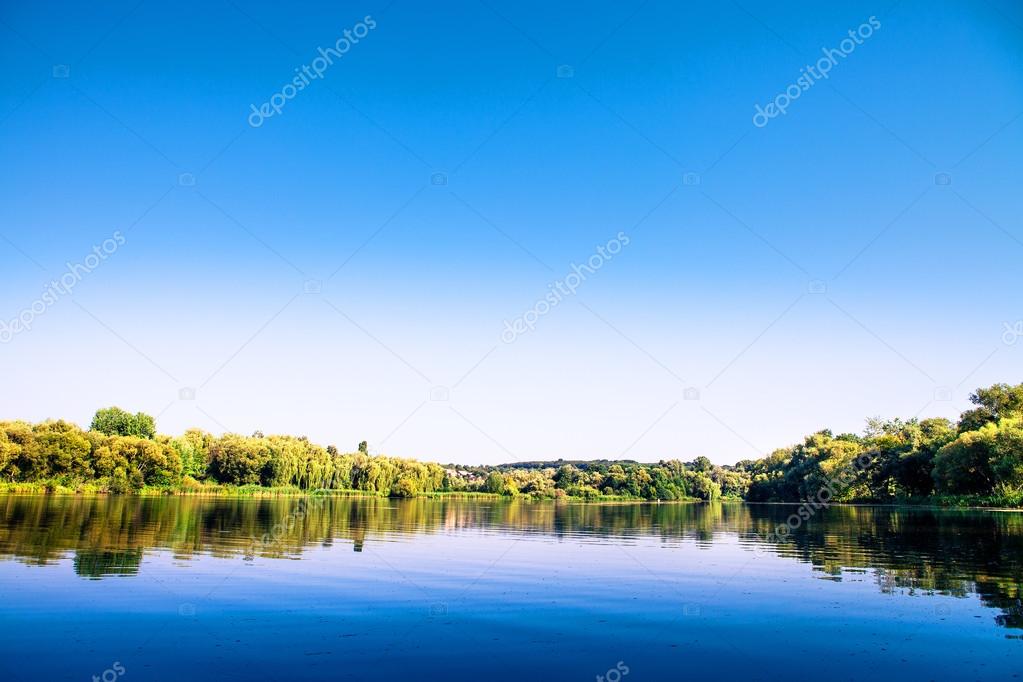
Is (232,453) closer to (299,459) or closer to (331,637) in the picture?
(299,459)

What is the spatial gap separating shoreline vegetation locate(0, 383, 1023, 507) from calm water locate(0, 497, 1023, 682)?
65.9 meters

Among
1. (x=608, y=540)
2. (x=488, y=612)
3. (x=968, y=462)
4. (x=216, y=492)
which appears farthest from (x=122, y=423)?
(x=968, y=462)

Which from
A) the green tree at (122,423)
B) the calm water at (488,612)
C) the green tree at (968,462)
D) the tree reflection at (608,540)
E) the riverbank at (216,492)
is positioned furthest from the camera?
the green tree at (122,423)

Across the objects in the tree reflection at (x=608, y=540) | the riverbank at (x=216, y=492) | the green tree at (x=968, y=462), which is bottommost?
the riverbank at (x=216, y=492)

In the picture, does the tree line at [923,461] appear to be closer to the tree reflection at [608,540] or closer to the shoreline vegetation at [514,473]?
the shoreline vegetation at [514,473]

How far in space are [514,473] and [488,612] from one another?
548ft

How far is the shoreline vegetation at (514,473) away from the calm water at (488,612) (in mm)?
65853

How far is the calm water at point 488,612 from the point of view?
1202 cm

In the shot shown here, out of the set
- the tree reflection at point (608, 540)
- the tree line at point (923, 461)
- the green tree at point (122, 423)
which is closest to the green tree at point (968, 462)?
the tree line at point (923, 461)

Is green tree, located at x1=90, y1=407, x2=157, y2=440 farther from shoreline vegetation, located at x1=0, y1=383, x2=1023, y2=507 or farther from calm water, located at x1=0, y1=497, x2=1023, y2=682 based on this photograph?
calm water, located at x1=0, y1=497, x2=1023, y2=682

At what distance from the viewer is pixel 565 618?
1612 centimetres

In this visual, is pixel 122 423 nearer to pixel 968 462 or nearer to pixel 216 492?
pixel 216 492

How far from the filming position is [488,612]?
1658 cm

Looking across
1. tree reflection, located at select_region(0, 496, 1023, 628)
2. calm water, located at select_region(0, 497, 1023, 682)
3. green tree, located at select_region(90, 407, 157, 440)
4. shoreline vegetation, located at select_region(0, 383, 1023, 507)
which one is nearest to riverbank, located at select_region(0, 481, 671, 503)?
shoreline vegetation, located at select_region(0, 383, 1023, 507)
